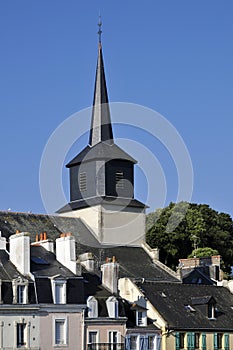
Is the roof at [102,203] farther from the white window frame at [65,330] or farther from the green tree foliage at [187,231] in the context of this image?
the white window frame at [65,330]

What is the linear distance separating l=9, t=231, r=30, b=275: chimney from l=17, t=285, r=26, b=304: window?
5.53ft

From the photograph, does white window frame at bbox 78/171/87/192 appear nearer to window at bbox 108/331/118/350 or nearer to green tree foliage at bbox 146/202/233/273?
green tree foliage at bbox 146/202/233/273

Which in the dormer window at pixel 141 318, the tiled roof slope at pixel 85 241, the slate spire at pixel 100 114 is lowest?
the dormer window at pixel 141 318

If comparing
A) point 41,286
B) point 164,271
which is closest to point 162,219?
point 164,271

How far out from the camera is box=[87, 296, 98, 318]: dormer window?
5778 centimetres

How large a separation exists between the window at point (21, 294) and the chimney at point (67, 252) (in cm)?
530

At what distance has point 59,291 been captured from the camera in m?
56.7

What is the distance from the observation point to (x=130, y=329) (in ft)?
196

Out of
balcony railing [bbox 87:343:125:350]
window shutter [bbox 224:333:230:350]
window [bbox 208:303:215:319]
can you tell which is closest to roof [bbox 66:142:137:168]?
window [bbox 208:303:215:319]

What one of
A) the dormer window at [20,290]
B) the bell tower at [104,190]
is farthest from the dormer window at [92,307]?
the bell tower at [104,190]

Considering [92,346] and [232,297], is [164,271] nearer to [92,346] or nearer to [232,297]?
[232,297]

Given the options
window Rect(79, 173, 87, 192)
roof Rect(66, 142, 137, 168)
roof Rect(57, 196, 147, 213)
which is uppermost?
roof Rect(66, 142, 137, 168)

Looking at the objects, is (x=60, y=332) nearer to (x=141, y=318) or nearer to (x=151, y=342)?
(x=141, y=318)

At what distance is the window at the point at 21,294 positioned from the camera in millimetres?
54531
